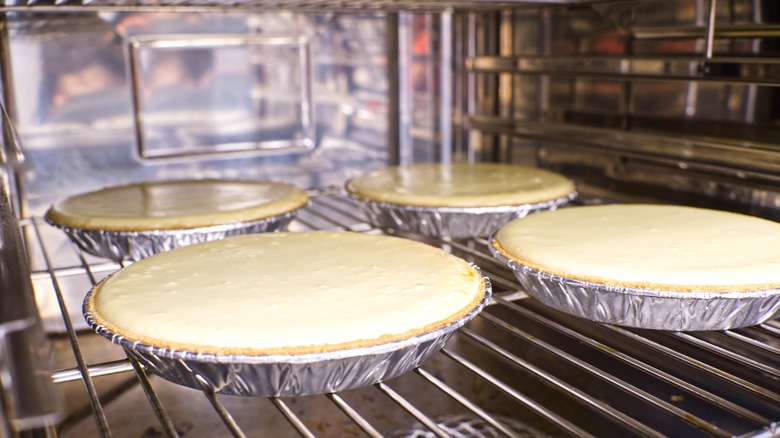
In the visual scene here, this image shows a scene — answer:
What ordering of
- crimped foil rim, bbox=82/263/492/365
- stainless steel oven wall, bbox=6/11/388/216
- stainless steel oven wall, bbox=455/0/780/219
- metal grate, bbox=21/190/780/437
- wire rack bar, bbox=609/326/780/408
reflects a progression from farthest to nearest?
stainless steel oven wall, bbox=6/11/388/216 < stainless steel oven wall, bbox=455/0/780/219 < metal grate, bbox=21/190/780/437 < wire rack bar, bbox=609/326/780/408 < crimped foil rim, bbox=82/263/492/365

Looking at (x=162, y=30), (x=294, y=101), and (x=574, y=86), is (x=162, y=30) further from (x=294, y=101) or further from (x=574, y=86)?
(x=574, y=86)

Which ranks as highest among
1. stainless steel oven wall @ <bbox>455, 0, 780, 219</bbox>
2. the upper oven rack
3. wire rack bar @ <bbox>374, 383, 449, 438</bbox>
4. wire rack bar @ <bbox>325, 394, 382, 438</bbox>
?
the upper oven rack

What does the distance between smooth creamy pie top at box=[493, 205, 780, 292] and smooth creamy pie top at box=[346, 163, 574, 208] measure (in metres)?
0.14

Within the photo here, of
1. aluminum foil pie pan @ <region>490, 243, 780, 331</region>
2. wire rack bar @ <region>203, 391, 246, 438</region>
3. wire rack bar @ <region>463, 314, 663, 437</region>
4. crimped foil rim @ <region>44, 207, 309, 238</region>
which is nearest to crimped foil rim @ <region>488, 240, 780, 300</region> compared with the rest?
aluminum foil pie pan @ <region>490, 243, 780, 331</region>

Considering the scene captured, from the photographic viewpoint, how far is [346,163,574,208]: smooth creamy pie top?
1.46 m

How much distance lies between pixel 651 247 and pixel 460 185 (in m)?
0.55

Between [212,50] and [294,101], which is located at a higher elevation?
[212,50]

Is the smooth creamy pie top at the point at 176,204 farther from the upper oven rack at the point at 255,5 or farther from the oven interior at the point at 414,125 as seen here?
the upper oven rack at the point at 255,5

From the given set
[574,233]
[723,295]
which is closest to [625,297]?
[723,295]

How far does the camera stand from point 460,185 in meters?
1.61

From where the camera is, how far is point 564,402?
1.58 meters

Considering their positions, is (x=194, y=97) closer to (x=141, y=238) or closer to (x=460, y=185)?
(x=141, y=238)

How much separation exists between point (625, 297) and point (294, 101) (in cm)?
118

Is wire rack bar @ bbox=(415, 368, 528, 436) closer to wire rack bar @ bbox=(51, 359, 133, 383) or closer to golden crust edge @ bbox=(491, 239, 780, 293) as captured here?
golden crust edge @ bbox=(491, 239, 780, 293)
